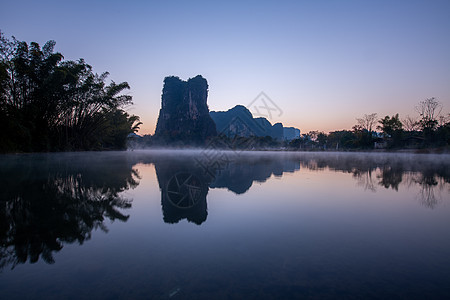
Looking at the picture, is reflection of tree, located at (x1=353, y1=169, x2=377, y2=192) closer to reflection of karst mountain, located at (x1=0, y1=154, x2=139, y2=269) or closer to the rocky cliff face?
reflection of karst mountain, located at (x1=0, y1=154, x2=139, y2=269)

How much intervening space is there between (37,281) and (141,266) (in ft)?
2.79

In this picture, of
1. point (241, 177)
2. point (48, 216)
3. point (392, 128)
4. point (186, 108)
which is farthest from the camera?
point (186, 108)

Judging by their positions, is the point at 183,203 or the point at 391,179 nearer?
the point at 183,203

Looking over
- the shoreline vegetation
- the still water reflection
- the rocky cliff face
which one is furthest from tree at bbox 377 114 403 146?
the rocky cliff face

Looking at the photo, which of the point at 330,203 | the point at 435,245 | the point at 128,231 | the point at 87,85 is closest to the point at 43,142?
the point at 87,85

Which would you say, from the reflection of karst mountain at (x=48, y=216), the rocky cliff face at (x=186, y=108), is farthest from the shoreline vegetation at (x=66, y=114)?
the rocky cliff face at (x=186, y=108)

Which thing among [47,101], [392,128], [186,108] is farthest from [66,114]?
[186,108]

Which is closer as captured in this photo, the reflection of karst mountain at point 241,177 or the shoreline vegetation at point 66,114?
the reflection of karst mountain at point 241,177

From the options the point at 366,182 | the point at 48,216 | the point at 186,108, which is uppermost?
the point at 186,108

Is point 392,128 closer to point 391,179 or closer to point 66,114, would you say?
point 391,179

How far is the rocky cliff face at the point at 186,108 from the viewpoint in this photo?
133375 millimetres

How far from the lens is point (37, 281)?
1.87 meters

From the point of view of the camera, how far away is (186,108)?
13988 cm

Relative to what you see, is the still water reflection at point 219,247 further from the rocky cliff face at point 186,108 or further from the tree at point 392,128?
the rocky cliff face at point 186,108
